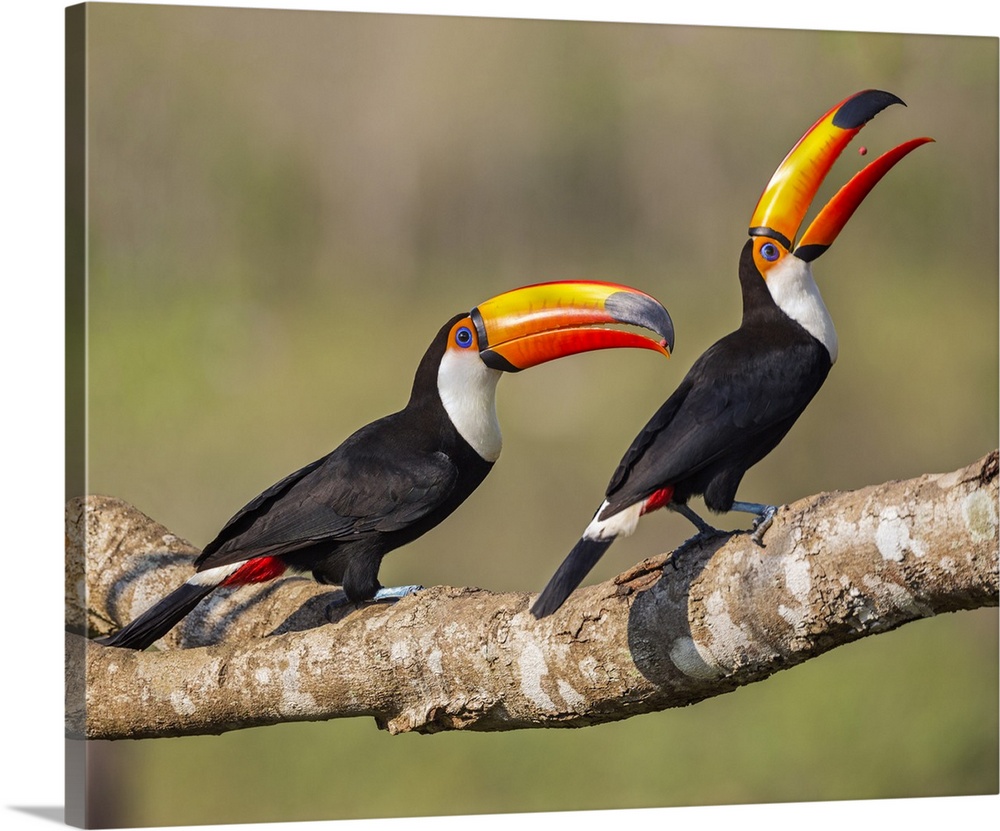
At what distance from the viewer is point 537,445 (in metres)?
4.61

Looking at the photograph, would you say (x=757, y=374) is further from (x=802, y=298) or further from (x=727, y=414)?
(x=802, y=298)

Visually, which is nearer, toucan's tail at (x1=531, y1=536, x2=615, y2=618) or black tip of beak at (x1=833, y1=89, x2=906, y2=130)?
toucan's tail at (x1=531, y1=536, x2=615, y2=618)

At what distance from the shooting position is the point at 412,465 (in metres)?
4.29

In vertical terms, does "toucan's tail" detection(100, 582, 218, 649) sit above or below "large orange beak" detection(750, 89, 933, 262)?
below

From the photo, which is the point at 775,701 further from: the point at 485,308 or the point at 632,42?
the point at 632,42

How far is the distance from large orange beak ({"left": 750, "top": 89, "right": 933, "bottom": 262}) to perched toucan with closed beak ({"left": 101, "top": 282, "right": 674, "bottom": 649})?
50 cm

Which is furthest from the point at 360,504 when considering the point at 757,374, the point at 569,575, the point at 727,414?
the point at 757,374

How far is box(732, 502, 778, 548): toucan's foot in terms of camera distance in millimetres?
3504

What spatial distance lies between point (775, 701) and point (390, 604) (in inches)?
53.7

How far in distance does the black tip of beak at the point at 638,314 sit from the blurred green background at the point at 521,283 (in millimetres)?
229

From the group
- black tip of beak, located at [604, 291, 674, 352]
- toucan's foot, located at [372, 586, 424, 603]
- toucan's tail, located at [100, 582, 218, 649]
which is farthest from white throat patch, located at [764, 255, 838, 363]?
toucan's tail, located at [100, 582, 218, 649]

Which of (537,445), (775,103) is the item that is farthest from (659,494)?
(775,103)

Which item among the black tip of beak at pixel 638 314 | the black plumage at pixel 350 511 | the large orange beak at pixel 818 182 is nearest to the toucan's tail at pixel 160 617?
the black plumage at pixel 350 511

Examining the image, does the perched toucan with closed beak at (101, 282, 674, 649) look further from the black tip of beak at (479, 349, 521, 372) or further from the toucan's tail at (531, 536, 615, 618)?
the toucan's tail at (531, 536, 615, 618)
